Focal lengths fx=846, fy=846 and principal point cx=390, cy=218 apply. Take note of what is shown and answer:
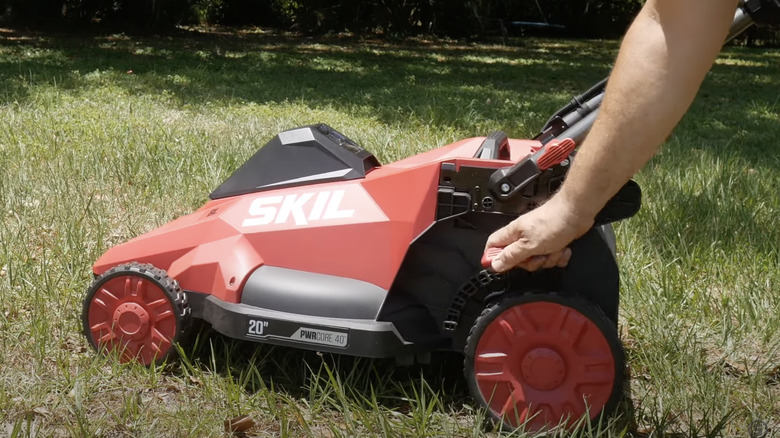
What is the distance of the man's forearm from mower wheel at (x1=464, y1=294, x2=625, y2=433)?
18.8 inches

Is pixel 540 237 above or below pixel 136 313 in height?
above

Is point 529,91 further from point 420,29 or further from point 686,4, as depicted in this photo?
point 420,29

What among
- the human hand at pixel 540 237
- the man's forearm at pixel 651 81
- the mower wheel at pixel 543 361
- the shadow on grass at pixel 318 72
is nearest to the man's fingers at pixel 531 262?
the human hand at pixel 540 237

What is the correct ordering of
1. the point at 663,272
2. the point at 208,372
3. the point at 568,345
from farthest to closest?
the point at 663,272, the point at 208,372, the point at 568,345

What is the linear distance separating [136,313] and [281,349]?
0.45 metres

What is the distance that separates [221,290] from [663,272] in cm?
161

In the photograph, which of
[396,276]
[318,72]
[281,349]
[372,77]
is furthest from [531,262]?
[318,72]

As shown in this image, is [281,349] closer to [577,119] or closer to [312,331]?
[312,331]

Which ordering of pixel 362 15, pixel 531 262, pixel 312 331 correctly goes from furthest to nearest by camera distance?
pixel 362 15, pixel 312 331, pixel 531 262

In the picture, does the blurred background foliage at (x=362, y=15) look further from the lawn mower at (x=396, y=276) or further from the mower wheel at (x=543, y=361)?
the mower wheel at (x=543, y=361)

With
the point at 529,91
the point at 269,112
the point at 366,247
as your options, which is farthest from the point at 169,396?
the point at 529,91

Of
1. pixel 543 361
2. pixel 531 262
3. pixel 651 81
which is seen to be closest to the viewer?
pixel 651 81

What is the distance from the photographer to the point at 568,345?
79.5 inches

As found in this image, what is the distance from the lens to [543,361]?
2.03 metres
